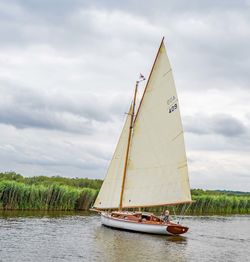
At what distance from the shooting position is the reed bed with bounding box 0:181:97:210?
211 feet

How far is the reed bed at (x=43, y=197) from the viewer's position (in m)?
64.3

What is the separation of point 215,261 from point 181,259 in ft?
8.30

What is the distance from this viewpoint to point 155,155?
52938mm

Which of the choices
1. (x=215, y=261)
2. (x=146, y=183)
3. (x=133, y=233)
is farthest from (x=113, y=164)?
(x=215, y=261)

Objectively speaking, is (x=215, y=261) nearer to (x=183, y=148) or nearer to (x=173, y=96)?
(x=183, y=148)

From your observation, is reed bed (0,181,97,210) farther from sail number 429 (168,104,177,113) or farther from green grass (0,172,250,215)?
sail number 429 (168,104,177,113)

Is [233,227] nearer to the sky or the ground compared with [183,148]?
nearer to the ground

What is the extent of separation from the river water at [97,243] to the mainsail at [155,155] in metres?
4.34

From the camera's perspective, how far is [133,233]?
50.9 metres

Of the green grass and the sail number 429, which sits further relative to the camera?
the green grass

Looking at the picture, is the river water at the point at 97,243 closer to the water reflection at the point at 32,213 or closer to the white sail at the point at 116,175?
the water reflection at the point at 32,213

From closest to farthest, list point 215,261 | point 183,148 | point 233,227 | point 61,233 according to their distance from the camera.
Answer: point 215,261, point 61,233, point 183,148, point 233,227

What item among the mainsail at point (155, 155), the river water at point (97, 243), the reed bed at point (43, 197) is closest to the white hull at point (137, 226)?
the river water at point (97, 243)

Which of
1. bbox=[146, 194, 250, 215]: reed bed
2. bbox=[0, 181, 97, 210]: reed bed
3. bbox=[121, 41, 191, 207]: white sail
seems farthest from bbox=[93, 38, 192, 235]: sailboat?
bbox=[146, 194, 250, 215]: reed bed
